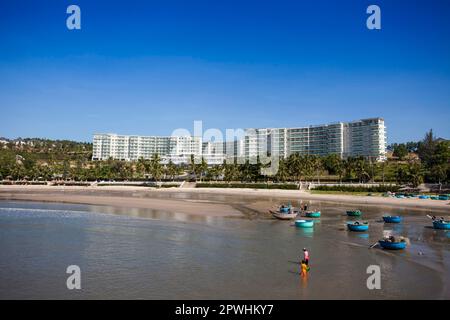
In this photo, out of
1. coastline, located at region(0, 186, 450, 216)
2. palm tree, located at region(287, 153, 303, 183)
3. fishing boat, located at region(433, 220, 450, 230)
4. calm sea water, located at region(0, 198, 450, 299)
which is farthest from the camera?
palm tree, located at region(287, 153, 303, 183)

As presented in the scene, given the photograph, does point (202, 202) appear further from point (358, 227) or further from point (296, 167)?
point (296, 167)

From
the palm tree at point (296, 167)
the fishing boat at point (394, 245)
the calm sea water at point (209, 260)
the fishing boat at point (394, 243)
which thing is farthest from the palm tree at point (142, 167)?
the fishing boat at point (394, 245)

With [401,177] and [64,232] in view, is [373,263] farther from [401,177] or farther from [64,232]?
[401,177]

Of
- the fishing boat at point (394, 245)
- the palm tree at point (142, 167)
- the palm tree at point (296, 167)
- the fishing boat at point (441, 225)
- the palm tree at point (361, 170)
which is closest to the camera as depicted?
the fishing boat at point (394, 245)

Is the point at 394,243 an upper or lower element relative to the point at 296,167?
lower

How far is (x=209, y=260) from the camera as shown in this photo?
92.6ft

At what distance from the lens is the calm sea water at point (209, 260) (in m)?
21.5

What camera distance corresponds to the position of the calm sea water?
70.6 feet

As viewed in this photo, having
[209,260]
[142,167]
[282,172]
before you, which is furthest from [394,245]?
[142,167]

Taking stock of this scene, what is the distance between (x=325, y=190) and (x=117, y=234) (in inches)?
2655

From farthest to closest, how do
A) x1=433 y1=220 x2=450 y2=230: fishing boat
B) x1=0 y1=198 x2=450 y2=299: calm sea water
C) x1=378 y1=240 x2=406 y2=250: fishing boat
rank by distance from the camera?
1. x1=433 y1=220 x2=450 y2=230: fishing boat
2. x1=378 y1=240 x2=406 y2=250: fishing boat
3. x1=0 y1=198 x2=450 y2=299: calm sea water

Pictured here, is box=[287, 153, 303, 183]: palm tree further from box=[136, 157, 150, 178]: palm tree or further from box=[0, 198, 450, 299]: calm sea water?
box=[0, 198, 450, 299]: calm sea water

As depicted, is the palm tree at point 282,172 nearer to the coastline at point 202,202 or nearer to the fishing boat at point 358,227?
the coastline at point 202,202

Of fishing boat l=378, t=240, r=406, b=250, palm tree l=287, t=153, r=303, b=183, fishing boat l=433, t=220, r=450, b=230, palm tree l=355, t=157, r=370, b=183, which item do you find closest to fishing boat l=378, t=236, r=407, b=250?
fishing boat l=378, t=240, r=406, b=250
